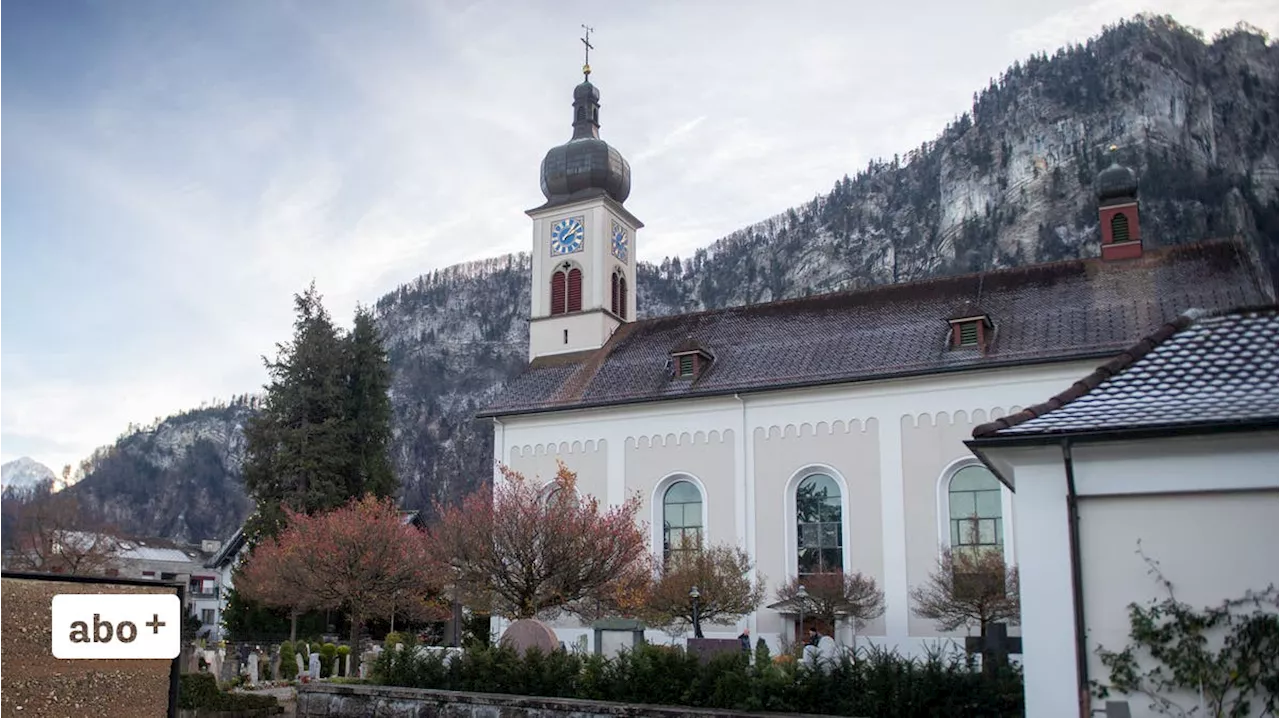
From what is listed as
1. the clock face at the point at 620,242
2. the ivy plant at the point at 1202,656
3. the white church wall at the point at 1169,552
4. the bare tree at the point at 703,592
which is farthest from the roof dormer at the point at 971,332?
the ivy plant at the point at 1202,656

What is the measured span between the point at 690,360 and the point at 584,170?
482 inches

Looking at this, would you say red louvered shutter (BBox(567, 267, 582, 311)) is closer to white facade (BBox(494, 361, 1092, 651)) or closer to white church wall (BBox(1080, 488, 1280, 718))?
white facade (BBox(494, 361, 1092, 651))

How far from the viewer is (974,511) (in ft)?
97.8

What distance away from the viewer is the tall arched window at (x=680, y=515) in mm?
33906

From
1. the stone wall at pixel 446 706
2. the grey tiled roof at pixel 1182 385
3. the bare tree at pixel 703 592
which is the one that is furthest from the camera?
the bare tree at pixel 703 592

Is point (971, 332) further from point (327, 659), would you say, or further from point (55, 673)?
point (55, 673)

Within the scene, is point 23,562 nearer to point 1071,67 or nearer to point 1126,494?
point 1126,494

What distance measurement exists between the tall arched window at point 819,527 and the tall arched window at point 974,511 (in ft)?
10.8

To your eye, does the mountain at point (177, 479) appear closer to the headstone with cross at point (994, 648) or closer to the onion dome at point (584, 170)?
the onion dome at point (584, 170)

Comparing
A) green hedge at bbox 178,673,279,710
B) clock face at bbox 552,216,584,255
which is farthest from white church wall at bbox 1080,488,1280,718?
clock face at bbox 552,216,584,255

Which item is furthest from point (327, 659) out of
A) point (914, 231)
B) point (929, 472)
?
point (914, 231)

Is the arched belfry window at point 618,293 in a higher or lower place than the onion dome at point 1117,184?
lower

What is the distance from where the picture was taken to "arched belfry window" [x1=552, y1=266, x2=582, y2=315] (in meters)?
42.6

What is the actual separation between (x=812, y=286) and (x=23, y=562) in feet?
357
